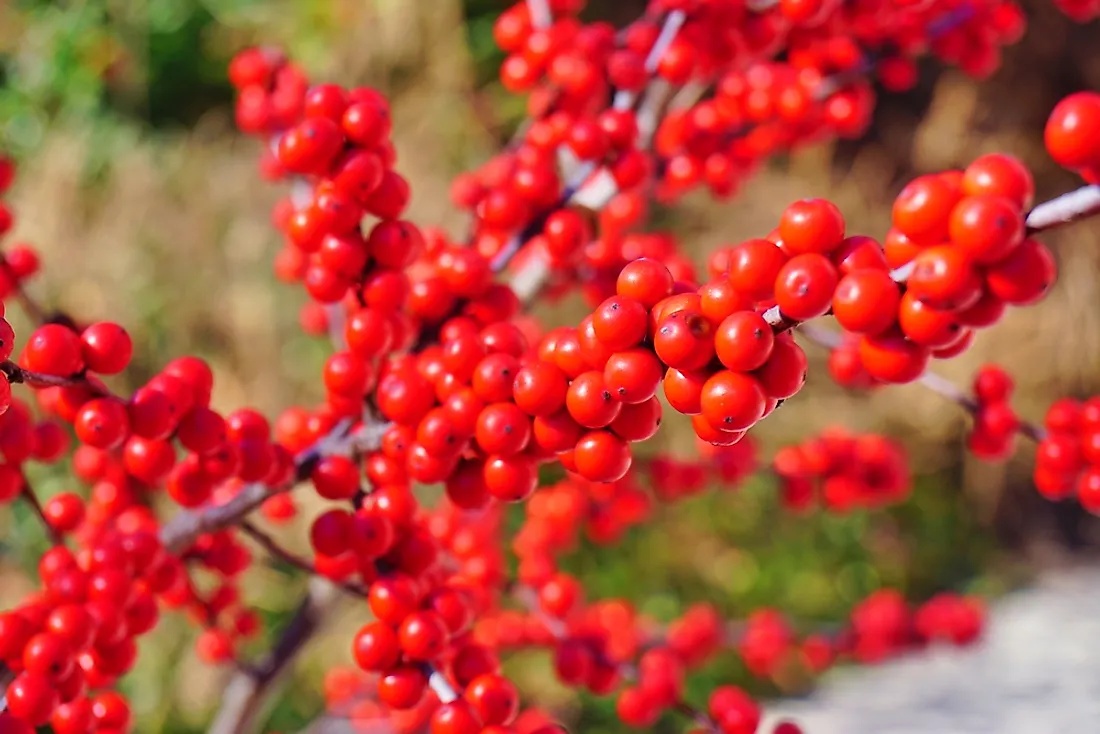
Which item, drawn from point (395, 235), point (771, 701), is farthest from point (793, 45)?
point (771, 701)

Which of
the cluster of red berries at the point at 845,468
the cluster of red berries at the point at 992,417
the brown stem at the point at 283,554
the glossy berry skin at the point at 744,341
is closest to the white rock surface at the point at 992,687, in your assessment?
the cluster of red berries at the point at 845,468

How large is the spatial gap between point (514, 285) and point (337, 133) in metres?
0.41

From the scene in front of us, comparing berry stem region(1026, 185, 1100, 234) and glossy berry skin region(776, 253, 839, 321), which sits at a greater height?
berry stem region(1026, 185, 1100, 234)

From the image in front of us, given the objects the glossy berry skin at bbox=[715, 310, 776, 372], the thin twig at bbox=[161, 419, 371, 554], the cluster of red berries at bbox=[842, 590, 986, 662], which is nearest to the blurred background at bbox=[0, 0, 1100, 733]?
the cluster of red berries at bbox=[842, 590, 986, 662]

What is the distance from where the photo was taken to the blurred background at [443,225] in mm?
2363

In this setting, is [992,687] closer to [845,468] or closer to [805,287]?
[845,468]

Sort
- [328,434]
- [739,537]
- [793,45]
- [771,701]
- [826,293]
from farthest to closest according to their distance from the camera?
[739,537] < [771,701] < [793,45] < [328,434] < [826,293]

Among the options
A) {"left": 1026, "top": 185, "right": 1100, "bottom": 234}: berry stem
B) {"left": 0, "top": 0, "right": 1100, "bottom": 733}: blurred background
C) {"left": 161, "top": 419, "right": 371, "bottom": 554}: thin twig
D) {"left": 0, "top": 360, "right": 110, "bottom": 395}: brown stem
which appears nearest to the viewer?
{"left": 1026, "top": 185, "right": 1100, "bottom": 234}: berry stem

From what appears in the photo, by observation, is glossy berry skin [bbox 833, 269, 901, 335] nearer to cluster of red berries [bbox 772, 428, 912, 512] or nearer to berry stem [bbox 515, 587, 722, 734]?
berry stem [bbox 515, 587, 722, 734]

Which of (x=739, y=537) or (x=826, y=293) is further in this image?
(x=739, y=537)

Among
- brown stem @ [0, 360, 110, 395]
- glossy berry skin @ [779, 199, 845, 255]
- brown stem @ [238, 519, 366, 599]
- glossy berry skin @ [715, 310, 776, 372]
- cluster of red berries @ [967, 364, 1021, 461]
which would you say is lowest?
brown stem @ [238, 519, 366, 599]

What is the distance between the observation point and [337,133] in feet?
2.08

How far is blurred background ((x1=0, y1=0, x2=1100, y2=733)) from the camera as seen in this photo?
236cm

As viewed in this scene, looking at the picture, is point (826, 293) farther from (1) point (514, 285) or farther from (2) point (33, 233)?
(2) point (33, 233)
